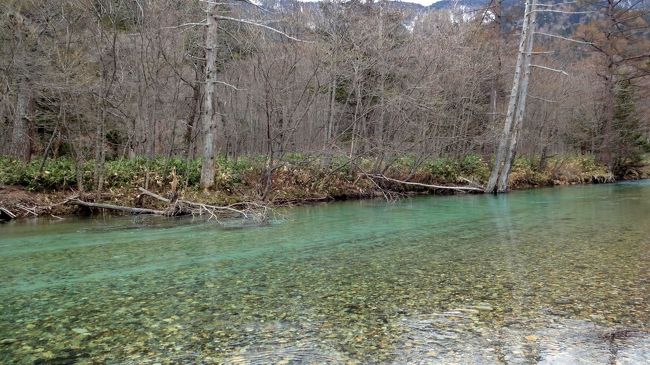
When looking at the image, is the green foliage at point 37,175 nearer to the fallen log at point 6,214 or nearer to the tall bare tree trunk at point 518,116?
the fallen log at point 6,214

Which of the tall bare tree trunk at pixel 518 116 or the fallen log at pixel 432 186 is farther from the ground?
the tall bare tree trunk at pixel 518 116

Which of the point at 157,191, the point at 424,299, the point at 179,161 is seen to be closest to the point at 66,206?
the point at 157,191

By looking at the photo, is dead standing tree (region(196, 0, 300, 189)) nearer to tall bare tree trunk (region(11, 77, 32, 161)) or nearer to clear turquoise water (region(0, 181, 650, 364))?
clear turquoise water (region(0, 181, 650, 364))

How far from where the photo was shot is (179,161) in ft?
48.9

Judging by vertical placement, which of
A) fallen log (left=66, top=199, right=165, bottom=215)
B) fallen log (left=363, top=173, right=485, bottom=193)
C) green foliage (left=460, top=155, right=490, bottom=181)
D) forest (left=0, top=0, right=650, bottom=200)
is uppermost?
forest (left=0, top=0, right=650, bottom=200)

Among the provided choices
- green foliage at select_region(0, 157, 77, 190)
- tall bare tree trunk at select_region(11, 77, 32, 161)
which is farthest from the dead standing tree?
tall bare tree trunk at select_region(11, 77, 32, 161)

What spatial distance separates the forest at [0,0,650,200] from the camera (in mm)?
13711

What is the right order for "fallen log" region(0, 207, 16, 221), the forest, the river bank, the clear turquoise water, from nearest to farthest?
the clear turquoise water → "fallen log" region(0, 207, 16, 221) → the river bank → the forest

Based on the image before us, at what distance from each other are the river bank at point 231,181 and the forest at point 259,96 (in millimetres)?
61

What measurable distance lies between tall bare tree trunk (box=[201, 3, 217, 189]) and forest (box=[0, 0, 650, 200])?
5cm

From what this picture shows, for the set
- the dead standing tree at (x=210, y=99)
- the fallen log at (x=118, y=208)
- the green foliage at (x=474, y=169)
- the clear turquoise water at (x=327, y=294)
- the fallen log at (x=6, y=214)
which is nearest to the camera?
the clear turquoise water at (x=327, y=294)

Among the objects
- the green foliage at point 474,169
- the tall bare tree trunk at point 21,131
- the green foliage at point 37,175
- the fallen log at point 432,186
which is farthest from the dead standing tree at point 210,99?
the green foliage at point 474,169

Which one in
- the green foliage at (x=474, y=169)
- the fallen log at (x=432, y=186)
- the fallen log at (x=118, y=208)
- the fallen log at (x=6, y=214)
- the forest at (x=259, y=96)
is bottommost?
the fallen log at (x=6, y=214)

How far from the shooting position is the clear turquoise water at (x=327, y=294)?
3.94 m
